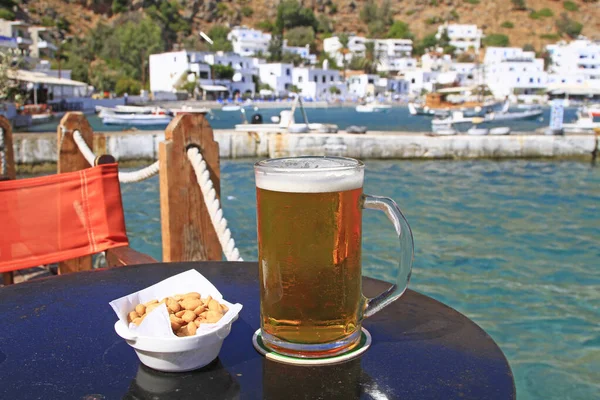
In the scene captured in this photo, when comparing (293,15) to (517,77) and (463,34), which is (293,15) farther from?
(517,77)

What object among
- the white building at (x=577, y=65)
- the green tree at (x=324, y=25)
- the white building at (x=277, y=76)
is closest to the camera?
the white building at (x=277, y=76)

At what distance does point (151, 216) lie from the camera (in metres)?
9.53

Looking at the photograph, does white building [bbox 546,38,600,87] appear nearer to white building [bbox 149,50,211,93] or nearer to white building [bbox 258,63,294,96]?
white building [bbox 258,63,294,96]

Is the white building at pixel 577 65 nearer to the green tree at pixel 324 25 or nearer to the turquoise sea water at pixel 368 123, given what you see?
the turquoise sea water at pixel 368 123

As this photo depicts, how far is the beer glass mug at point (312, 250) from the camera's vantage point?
1.01 m

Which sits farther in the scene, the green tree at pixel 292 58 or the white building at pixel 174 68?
the green tree at pixel 292 58

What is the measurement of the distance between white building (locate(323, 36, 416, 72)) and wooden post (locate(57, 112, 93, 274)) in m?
116

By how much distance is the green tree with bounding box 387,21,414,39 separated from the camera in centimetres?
13544

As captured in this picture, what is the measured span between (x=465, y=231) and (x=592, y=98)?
327 feet

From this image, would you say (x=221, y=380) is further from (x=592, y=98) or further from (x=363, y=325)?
(x=592, y=98)

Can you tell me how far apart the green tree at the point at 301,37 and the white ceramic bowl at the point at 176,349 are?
127412 mm

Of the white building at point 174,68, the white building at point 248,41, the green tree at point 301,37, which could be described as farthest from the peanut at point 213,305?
the green tree at point 301,37

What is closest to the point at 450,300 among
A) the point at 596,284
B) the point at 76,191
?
the point at 596,284

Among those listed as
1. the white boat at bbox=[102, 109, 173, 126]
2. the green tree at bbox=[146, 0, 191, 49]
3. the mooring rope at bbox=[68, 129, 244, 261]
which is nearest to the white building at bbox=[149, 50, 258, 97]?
the green tree at bbox=[146, 0, 191, 49]
